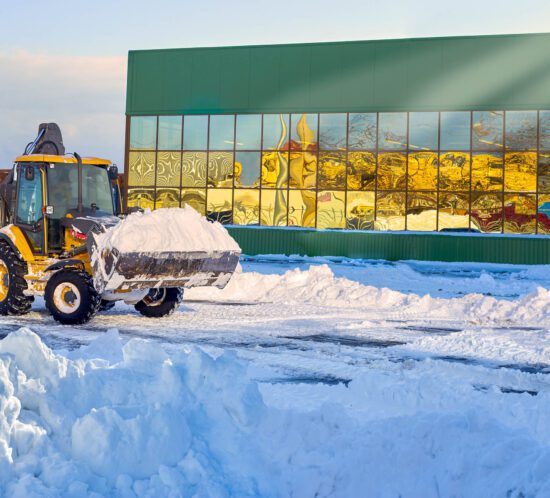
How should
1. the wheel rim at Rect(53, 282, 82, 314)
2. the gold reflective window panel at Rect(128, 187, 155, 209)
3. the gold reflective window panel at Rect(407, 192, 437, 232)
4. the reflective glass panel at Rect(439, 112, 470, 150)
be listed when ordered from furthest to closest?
1. the gold reflective window panel at Rect(128, 187, 155, 209)
2. the gold reflective window panel at Rect(407, 192, 437, 232)
3. the reflective glass panel at Rect(439, 112, 470, 150)
4. the wheel rim at Rect(53, 282, 82, 314)

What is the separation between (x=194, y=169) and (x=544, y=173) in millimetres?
14404

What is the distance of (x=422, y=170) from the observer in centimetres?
3584

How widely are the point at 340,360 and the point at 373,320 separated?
4671mm

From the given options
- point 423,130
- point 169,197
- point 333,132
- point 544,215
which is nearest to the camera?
point 544,215

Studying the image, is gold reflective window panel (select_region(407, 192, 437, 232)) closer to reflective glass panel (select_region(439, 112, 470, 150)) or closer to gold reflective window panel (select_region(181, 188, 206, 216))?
reflective glass panel (select_region(439, 112, 470, 150))

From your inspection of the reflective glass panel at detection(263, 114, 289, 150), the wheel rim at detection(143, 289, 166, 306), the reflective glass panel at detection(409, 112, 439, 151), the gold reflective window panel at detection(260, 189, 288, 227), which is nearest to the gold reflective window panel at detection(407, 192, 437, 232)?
the reflective glass panel at detection(409, 112, 439, 151)

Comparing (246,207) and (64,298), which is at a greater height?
(246,207)

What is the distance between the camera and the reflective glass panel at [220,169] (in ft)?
125

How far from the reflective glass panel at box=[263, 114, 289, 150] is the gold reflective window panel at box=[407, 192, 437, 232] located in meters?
5.75

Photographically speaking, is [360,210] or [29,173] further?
[360,210]

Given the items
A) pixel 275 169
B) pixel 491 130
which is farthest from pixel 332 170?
pixel 491 130

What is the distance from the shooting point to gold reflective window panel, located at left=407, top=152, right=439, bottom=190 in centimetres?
3578

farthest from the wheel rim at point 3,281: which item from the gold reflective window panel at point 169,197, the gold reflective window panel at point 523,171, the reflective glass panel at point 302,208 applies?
the gold reflective window panel at point 523,171

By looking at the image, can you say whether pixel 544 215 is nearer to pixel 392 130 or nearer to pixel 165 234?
pixel 392 130
